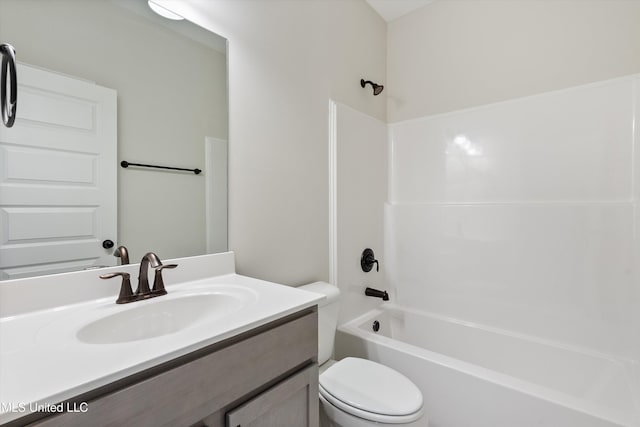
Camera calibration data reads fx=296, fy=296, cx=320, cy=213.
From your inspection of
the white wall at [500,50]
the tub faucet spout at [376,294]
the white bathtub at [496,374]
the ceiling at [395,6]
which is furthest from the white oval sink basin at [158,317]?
the ceiling at [395,6]

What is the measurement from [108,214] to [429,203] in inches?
73.5

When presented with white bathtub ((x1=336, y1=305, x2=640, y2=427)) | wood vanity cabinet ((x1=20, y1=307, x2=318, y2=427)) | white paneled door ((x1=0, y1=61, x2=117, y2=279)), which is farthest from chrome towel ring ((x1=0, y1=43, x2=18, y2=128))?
white bathtub ((x1=336, y1=305, x2=640, y2=427))

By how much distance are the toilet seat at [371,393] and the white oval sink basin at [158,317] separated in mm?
606

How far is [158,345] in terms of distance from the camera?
587mm

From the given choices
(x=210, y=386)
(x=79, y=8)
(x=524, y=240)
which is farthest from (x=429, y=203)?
(x=79, y=8)

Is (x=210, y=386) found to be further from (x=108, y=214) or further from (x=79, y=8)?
(x=79, y=8)

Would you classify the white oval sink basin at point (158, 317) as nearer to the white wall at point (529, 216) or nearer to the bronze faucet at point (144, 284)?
the bronze faucet at point (144, 284)

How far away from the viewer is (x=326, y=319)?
4.69ft

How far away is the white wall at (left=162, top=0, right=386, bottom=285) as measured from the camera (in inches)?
50.7

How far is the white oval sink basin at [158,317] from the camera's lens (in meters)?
0.76

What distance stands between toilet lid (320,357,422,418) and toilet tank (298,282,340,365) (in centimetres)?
9

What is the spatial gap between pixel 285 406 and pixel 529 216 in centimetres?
170

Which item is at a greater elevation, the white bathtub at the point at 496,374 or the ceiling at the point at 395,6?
the ceiling at the point at 395,6

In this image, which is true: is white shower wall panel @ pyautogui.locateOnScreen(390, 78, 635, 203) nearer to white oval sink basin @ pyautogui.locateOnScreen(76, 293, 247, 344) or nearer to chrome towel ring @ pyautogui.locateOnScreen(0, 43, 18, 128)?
white oval sink basin @ pyautogui.locateOnScreen(76, 293, 247, 344)
